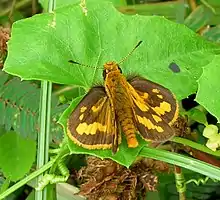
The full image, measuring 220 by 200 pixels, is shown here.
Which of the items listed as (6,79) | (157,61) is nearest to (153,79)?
(157,61)

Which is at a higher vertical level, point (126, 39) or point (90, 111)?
point (126, 39)

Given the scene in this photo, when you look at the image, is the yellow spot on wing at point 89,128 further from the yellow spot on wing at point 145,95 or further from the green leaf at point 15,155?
the green leaf at point 15,155

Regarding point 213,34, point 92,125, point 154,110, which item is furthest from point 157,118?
point 213,34

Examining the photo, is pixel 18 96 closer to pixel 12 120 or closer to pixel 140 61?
pixel 12 120

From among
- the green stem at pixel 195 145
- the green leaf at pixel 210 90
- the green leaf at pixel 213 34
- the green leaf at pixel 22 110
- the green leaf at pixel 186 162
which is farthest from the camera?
the green leaf at pixel 213 34

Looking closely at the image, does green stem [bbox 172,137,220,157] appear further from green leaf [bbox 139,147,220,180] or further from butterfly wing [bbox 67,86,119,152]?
butterfly wing [bbox 67,86,119,152]

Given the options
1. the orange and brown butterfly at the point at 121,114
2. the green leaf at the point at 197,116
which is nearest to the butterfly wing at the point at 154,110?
the orange and brown butterfly at the point at 121,114

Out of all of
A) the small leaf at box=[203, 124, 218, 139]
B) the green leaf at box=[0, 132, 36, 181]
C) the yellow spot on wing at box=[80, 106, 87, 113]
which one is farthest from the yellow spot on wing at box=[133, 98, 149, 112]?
the green leaf at box=[0, 132, 36, 181]
